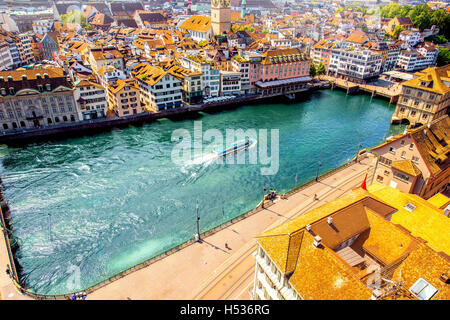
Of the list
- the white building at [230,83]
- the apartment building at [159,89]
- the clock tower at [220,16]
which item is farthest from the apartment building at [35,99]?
the clock tower at [220,16]

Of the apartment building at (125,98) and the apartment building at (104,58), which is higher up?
the apartment building at (104,58)

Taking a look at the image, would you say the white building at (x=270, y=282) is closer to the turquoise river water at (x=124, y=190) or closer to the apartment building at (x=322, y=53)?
the turquoise river water at (x=124, y=190)

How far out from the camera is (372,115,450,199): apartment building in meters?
40.2

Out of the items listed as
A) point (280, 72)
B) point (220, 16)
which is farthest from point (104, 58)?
point (220, 16)

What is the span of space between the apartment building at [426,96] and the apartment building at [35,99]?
86009 mm

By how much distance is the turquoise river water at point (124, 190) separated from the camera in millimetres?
40281

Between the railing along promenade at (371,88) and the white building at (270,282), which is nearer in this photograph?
the white building at (270,282)

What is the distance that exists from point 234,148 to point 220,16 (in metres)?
114
